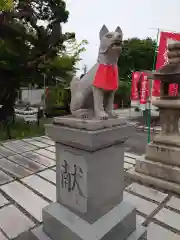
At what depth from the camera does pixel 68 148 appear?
6.61 feet

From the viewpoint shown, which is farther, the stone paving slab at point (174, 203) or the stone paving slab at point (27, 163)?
the stone paving slab at point (27, 163)

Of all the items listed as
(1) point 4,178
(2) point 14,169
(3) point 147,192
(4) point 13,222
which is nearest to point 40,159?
(2) point 14,169

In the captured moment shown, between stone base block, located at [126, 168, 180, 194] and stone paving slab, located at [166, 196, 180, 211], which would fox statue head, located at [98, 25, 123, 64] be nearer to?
stone paving slab, located at [166, 196, 180, 211]

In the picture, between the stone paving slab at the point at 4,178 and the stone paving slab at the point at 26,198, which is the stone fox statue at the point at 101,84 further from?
the stone paving slab at the point at 4,178

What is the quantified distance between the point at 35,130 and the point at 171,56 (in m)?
5.75

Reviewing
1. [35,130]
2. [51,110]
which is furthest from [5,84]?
[51,110]

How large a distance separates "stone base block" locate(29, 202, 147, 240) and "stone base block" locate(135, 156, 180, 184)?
4.58 feet

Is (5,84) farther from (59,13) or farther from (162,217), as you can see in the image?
(162,217)

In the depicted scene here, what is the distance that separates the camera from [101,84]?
2.01 meters

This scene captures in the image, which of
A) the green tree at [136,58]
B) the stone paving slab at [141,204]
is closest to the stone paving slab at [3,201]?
the stone paving slab at [141,204]

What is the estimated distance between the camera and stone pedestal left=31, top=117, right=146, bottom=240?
1.85 metres

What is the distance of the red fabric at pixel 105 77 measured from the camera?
199 cm

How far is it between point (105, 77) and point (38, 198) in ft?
7.20

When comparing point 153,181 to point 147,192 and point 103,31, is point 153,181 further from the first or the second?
point 103,31
